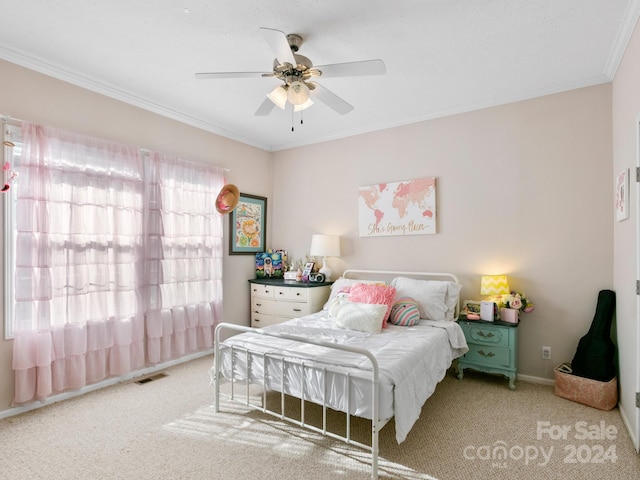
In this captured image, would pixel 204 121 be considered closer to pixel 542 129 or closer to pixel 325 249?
pixel 325 249

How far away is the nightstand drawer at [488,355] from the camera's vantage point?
3.30 meters

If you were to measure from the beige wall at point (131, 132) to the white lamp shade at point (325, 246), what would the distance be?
1080 millimetres

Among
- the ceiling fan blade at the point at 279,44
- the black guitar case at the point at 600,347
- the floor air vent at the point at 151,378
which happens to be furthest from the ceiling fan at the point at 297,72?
the floor air vent at the point at 151,378

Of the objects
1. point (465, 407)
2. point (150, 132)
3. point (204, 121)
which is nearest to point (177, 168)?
point (150, 132)

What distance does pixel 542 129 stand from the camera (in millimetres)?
3436

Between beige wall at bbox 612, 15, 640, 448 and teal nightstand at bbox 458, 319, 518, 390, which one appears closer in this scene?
beige wall at bbox 612, 15, 640, 448

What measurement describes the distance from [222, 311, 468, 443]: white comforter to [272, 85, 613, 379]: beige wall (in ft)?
2.89

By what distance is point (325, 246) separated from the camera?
14.6ft

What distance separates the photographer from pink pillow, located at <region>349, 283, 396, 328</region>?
3422mm

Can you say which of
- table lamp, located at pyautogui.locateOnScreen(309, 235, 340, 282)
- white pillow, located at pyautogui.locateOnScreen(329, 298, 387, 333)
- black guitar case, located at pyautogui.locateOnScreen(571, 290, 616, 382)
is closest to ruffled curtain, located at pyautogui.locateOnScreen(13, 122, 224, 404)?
table lamp, located at pyautogui.locateOnScreen(309, 235, 340, 282)

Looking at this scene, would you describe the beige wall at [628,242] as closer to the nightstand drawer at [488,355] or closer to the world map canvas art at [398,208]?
the nightstand drawer at [488,355]

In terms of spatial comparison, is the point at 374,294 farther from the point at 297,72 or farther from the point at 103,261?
the point at 103,261

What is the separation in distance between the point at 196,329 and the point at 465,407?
2.97 meters

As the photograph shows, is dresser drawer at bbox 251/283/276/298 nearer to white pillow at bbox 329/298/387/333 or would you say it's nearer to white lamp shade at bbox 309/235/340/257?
white lamp shade at bbox 309/235/340/257
